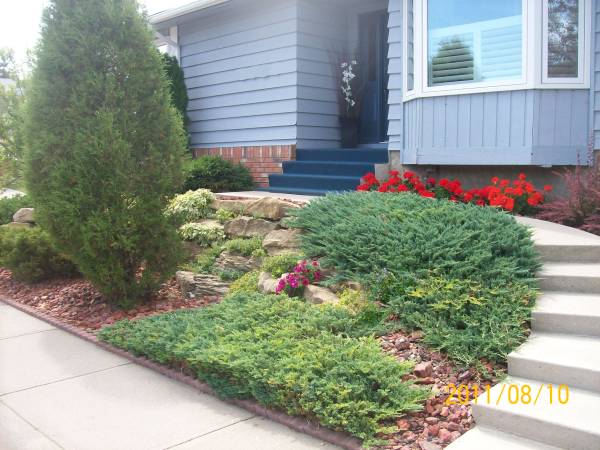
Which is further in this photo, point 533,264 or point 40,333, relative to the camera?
point 40,333

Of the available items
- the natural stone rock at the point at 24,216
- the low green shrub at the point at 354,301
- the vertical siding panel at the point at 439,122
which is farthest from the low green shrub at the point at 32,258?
the vertical siding panel at the point at 439,122

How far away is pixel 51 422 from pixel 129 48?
3.27 meters

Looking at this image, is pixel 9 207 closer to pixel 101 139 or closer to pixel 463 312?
pixel 101 139

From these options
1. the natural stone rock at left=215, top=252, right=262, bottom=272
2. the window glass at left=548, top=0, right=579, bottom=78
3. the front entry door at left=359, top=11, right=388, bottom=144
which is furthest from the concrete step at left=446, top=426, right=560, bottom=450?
the front entry door at left=359, top=11, right=388, bottom=144

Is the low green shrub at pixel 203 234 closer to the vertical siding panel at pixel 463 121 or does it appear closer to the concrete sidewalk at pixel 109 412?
the concrete sidewalk at pixel 109 412

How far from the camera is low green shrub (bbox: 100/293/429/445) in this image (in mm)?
3105

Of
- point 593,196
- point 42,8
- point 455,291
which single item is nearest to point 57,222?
point 42,8

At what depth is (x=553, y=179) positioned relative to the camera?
6836mm

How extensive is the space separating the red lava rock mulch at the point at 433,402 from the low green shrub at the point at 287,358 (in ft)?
0.28

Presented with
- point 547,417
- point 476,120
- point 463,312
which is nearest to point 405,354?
point 463,312

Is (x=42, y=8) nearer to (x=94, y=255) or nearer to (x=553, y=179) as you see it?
(x=94, y=255)

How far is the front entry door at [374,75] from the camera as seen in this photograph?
9.58m

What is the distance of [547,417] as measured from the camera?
115 inches

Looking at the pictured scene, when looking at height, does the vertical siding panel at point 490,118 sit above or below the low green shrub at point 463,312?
above
